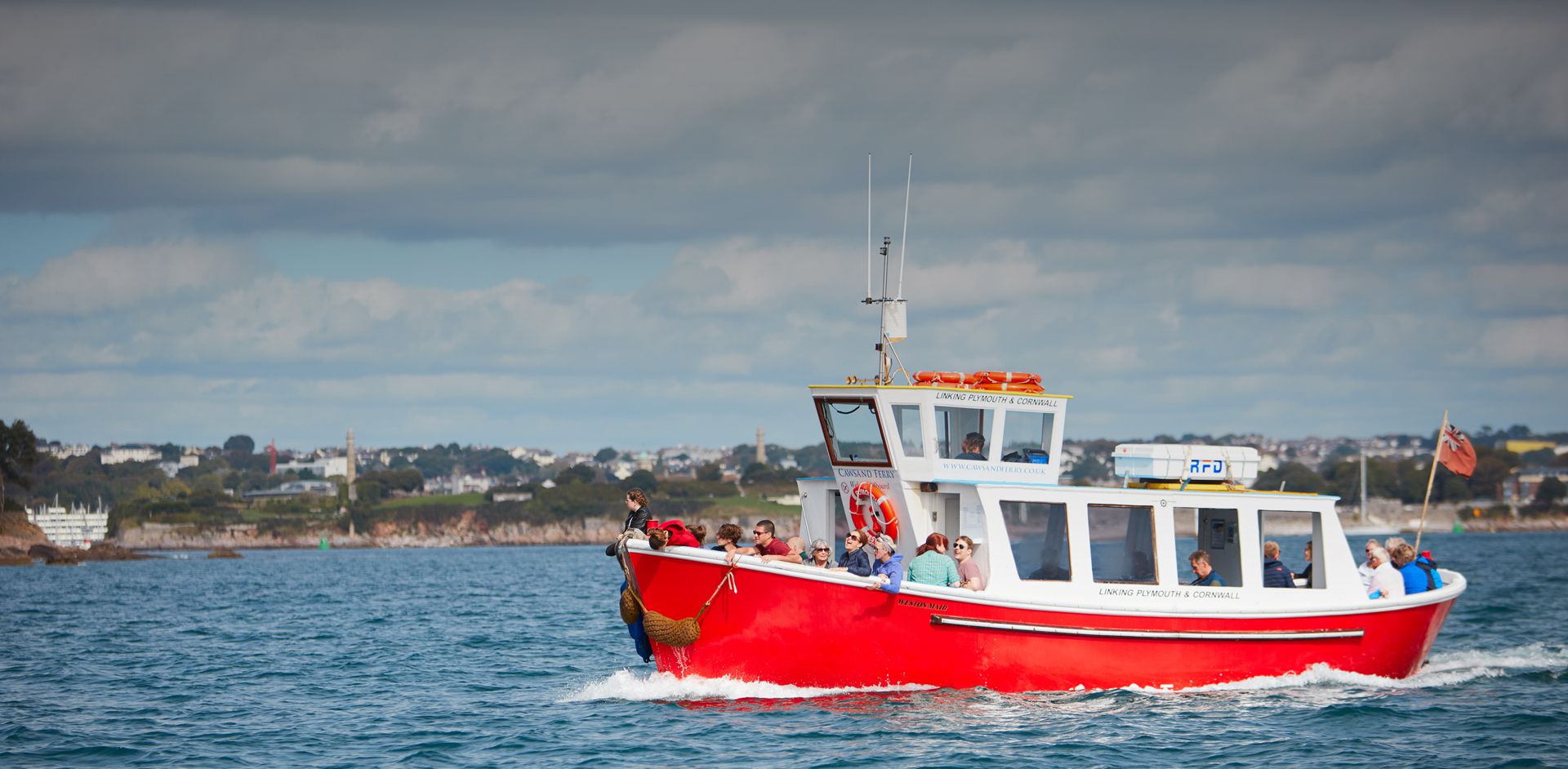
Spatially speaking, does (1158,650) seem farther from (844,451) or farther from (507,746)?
(507,746)

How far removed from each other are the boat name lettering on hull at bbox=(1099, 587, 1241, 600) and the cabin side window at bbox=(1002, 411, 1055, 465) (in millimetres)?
2211

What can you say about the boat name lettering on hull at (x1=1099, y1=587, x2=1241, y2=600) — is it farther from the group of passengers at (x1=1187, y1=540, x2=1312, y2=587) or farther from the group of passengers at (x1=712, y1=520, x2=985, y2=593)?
the group of passengers at (x1=712, y1=520, x2=985, y2=593)

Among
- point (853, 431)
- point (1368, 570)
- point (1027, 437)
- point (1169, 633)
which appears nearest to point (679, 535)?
point (853, 431)

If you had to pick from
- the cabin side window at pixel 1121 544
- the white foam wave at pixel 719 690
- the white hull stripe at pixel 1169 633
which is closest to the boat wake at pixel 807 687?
the white foam wave at pixel 719 690

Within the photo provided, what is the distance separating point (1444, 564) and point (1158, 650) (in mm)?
68788

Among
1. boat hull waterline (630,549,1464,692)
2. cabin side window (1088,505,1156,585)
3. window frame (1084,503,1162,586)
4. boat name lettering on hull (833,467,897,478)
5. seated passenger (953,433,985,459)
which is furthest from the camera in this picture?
seated passenger (953,433,985,459)

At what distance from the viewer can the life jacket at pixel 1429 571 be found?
73.4ft

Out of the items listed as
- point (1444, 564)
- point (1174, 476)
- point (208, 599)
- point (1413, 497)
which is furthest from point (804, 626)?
point (1413, 497)

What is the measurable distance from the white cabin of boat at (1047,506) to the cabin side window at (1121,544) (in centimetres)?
2

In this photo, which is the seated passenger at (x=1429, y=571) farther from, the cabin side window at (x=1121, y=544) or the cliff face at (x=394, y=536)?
the cliff face at (x=394, y=536)

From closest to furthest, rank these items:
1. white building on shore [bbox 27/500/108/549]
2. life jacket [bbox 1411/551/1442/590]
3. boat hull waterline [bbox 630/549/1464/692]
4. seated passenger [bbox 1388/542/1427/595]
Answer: boat hull waterline [bbox 630/549/1464/692] → seated passenger [bbox 1388/542/1427/595] → life jacket [bbox 1411/551/1442/590] → white building on shore [bbox 27/500/108/549]

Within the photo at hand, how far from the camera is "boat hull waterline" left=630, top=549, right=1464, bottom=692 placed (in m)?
18.8

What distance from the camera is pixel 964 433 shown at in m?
20.9

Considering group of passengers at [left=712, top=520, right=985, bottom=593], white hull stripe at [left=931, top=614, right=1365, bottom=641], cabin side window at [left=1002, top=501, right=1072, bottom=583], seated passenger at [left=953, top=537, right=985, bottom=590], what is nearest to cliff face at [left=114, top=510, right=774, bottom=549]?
white hull stripe at [left=931, top=614, right=1365, bottom=641]
